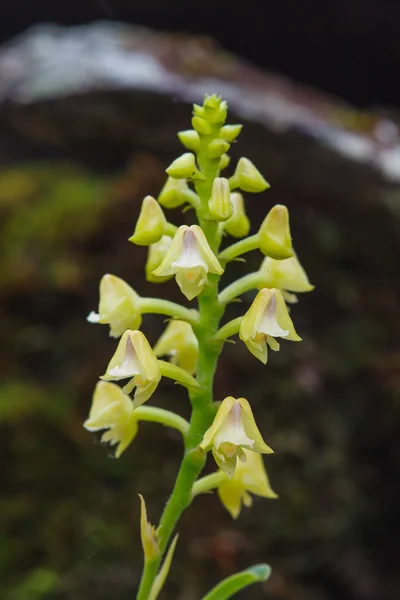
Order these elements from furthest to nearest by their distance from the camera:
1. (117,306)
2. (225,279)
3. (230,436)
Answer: (225,279)
(117,306)
(230,436)

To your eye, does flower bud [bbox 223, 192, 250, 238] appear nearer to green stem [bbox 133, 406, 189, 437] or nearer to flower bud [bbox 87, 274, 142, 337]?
flower bud [bbox 87, 274, 142, 337]

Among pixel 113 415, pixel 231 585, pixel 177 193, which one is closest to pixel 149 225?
pixel 177 193

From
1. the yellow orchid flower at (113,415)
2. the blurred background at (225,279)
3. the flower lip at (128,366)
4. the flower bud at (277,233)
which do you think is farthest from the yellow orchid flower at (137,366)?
the blurred background at (225,279)

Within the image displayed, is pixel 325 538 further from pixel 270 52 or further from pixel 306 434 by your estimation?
pixel 270 52

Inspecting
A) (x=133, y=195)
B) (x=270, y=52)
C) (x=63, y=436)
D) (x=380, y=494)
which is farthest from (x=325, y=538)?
(x=270, y=52)

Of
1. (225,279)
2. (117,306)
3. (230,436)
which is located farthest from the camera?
(225,279)

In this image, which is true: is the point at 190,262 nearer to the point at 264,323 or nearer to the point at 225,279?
the point at 264,323

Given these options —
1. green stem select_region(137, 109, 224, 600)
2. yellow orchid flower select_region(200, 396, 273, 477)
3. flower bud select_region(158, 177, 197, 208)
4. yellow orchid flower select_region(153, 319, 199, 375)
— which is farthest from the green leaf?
flower bud select_region(158, 177, 197, 208)
